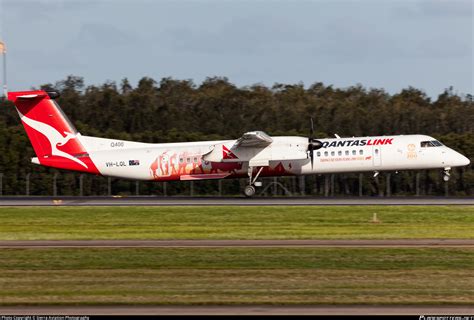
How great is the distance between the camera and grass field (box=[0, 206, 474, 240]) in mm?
27375

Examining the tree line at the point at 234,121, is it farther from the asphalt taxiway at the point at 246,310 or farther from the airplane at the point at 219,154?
the asphalt taxiway at the point at 246,310

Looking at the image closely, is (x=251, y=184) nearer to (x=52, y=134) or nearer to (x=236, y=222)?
(x=236, y=222)

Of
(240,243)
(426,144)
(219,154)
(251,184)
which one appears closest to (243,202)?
(251,184)

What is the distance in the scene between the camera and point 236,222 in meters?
31.8

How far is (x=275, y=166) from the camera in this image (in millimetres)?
42719

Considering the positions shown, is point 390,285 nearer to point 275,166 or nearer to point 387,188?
point 275,166

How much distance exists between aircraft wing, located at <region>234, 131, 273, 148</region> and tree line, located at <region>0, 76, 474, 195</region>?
10.2 m

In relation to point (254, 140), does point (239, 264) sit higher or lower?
lower

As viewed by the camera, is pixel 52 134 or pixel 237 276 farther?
A: pixel 52 134

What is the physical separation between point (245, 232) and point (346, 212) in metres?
7.89

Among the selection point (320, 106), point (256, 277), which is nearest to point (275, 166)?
point (256, 277)

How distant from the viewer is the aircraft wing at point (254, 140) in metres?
40.7

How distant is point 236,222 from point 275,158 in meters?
10.8

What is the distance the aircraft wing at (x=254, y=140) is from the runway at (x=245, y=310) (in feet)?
84.2
